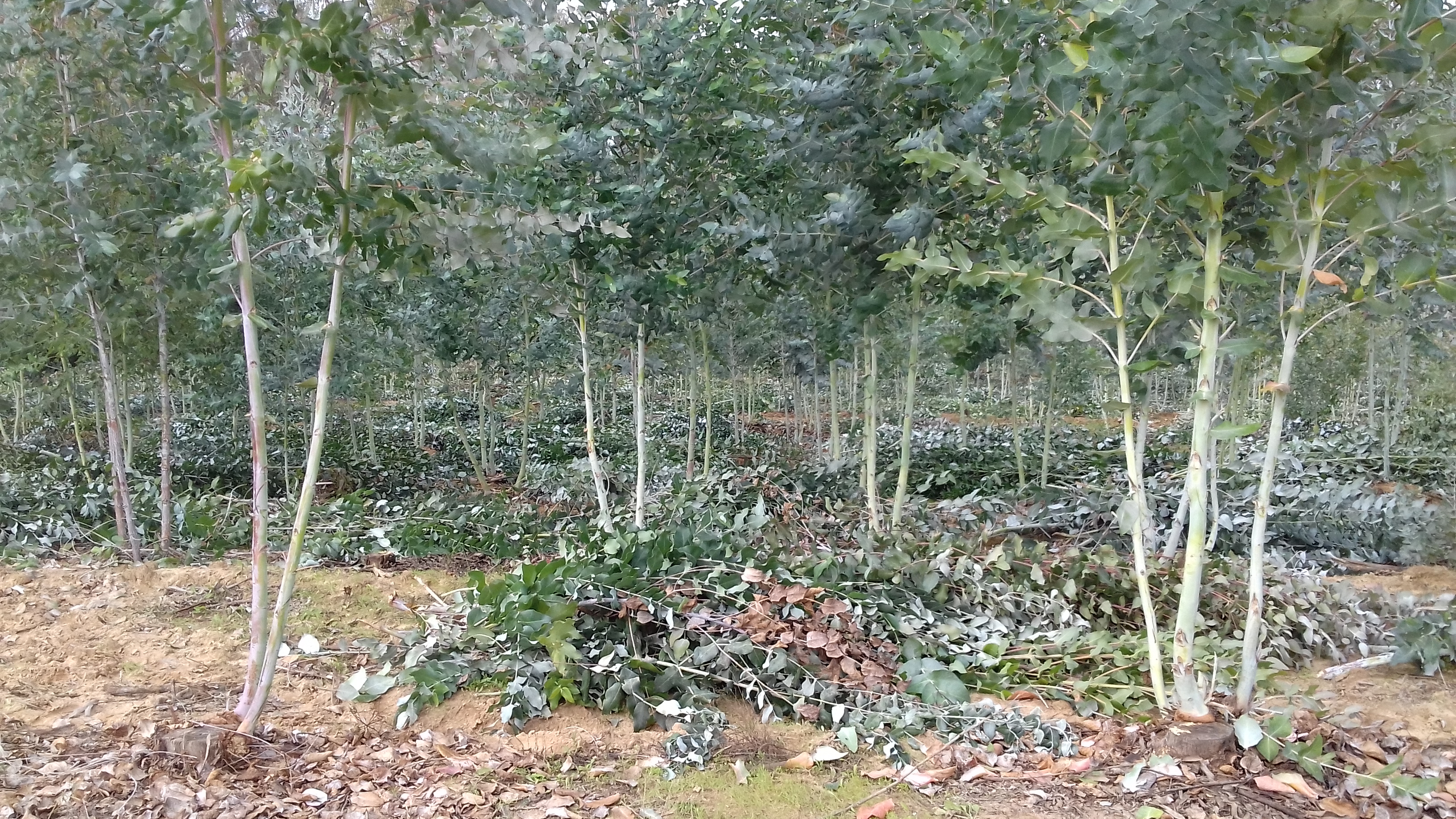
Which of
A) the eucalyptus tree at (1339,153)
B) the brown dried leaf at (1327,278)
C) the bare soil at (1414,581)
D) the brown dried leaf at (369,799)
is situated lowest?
the brown dried leaf at (369,799)

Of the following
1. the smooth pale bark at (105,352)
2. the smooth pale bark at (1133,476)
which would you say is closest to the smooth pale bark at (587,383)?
the smooth pale bark at (105,352)

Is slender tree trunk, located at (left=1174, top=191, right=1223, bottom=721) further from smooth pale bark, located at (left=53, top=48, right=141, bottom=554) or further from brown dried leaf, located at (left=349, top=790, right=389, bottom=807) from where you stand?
smooth pale bark, located at (left=53, top=48, right=141, bottom=554)

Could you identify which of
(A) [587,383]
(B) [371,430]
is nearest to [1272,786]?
(A) [587,383]

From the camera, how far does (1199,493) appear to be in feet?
9.86

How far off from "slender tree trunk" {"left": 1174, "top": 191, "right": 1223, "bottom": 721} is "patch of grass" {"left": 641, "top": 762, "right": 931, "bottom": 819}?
36.9 inches

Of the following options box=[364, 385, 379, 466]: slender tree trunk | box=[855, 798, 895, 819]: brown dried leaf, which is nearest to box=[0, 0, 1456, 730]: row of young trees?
box=[855, 798, 895, 819]: brown dried leaf

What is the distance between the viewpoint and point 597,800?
2.84 metres

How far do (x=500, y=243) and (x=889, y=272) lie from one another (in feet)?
10.5

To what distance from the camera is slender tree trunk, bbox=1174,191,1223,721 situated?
297cm

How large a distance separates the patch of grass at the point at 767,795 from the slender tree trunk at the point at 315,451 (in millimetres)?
1369

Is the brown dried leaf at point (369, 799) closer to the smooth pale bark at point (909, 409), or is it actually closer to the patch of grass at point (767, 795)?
the patch of grass at point (767, 795)

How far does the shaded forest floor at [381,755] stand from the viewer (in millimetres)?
2691

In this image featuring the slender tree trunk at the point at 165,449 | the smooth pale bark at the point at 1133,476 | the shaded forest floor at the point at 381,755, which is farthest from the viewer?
the slender tree trunk at the point at 165,449

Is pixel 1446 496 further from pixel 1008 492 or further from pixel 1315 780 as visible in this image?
pixel 1315 780
